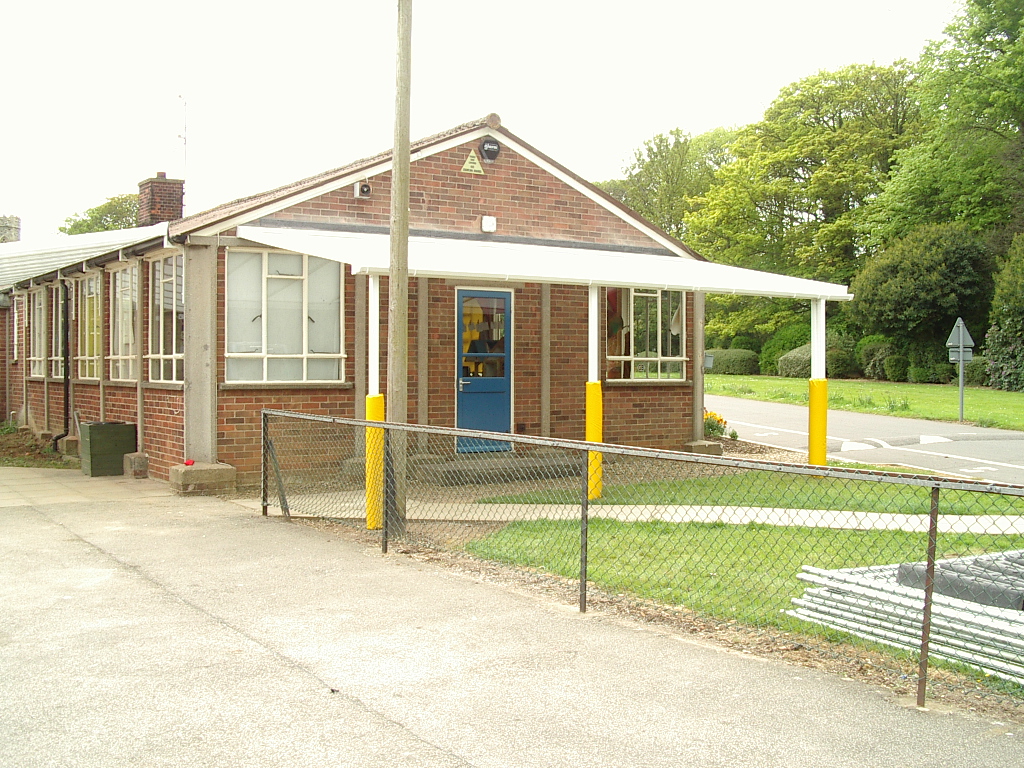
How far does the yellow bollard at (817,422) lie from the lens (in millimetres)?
12922

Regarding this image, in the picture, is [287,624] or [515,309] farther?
[515,309]

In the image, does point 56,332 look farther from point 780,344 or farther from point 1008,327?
point 780,344

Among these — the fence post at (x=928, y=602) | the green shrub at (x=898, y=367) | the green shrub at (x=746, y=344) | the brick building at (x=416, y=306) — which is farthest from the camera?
the green shrub at (x=746, y=344)

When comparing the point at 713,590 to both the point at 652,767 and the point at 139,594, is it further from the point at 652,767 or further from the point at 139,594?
the point at 139,594

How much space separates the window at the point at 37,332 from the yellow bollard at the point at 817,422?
14.8m

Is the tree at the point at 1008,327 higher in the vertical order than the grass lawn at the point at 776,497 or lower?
higher

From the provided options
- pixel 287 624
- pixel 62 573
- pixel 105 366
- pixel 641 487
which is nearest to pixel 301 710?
pixel 287 624

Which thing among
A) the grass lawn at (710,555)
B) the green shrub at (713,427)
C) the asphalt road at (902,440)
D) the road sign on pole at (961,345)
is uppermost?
the road sign on pole at (961,345)

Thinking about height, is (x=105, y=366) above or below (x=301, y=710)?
above

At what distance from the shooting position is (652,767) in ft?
12.8

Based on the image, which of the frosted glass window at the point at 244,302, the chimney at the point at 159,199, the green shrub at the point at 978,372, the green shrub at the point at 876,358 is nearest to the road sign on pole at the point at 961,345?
the green shrub at the point at 978,372

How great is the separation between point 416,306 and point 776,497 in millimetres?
5427

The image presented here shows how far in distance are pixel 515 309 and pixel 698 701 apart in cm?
1006

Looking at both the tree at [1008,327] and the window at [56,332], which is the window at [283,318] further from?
the tree at [1008,327]
